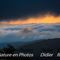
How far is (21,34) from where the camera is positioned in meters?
1.66

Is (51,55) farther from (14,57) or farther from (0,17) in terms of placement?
(0,17)

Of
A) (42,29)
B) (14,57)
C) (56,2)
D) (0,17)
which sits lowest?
(14,57)

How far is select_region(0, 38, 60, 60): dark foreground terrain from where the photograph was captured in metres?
1.63

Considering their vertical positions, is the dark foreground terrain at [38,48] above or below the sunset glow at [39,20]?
below

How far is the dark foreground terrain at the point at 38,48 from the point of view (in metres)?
1.63

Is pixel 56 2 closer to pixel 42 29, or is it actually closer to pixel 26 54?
pixel 42 29

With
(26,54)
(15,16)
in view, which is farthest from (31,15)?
(26,54)

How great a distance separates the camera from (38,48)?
1649 millimetres

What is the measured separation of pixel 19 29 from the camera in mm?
1653

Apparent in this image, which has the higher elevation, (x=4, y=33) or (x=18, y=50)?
(x=4, y=33)

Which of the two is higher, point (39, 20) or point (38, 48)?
point (39, 20)

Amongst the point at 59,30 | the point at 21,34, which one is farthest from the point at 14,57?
the point at 59,30

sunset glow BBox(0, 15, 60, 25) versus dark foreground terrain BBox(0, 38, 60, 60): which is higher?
sunset glow BBox(0, 15, 60, 25)

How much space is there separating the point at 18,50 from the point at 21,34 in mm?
178
